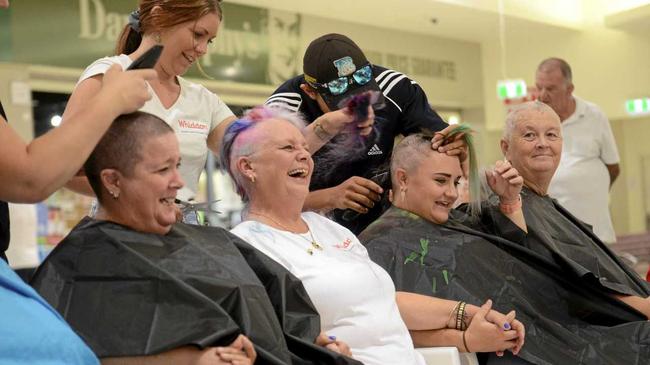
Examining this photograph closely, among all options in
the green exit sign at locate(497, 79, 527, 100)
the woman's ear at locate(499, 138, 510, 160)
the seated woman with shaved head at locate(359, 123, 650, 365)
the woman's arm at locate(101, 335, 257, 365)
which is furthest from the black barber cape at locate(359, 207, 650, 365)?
the green exit sign at locate(497, 79, 527, 100)

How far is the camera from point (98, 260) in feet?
5.91

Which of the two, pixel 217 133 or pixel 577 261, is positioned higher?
pixel 217 133

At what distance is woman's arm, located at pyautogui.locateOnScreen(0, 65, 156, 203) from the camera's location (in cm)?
156

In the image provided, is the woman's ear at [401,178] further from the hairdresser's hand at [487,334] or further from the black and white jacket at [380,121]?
the hairdresser's hand at [487,334]

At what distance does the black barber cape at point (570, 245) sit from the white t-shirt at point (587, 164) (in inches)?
71.6

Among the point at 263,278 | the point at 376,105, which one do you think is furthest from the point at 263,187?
the point at 376,105

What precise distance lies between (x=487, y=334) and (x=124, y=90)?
1238mm

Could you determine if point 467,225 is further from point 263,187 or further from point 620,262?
point 263,187

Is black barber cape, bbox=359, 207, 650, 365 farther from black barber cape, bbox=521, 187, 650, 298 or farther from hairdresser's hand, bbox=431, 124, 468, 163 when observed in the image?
hairdresser's hand, bbox=431, 124, 468, 163

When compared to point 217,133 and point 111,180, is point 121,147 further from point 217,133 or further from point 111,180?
point 217,133

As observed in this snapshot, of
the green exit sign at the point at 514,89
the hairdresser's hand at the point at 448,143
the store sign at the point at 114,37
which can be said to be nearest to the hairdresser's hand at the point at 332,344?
the hairdresser's hand at the point at 448,143

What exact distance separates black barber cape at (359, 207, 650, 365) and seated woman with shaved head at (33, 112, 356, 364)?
719mm

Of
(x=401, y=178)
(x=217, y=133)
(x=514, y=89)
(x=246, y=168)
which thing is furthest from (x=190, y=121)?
(x=514, y=89)

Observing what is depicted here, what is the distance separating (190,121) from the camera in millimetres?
2574
